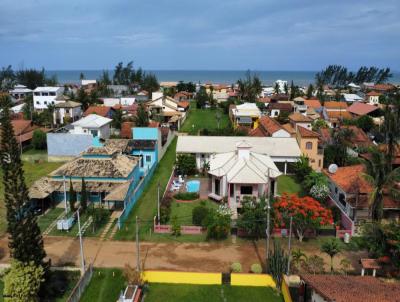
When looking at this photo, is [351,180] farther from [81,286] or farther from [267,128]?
[267,128]

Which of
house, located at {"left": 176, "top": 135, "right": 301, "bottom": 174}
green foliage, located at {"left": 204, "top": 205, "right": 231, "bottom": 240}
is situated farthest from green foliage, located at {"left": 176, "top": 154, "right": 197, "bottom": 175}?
green foliage, located at {"left": 204, "top": 205, "right": 231, "bottom": 240}

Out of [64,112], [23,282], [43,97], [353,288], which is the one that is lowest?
[23,282]

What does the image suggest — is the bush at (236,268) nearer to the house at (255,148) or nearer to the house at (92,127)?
the house at (255,148)

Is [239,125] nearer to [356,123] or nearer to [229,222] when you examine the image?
[356,123]

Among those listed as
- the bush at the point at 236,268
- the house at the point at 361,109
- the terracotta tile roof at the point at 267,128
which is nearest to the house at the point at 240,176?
the bush at the point at 236,268

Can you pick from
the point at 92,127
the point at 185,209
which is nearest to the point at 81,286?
the point at 185,209

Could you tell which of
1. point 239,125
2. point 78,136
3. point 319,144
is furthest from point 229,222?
point 239,125

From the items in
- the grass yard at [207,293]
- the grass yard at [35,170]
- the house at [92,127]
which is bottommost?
the grass yard at [207,293]

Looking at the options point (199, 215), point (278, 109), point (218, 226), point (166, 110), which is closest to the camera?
point (218, 226)
